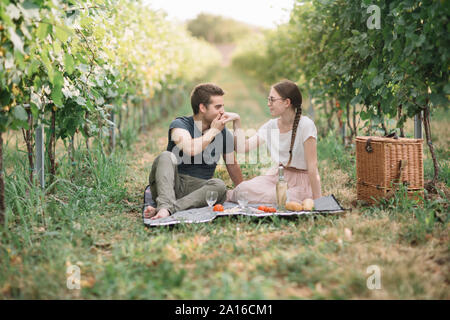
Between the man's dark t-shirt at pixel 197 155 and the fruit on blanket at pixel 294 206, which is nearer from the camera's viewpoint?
the fruit on blanket at pixel 294 206

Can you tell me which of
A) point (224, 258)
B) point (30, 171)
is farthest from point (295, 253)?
point (30, 171)

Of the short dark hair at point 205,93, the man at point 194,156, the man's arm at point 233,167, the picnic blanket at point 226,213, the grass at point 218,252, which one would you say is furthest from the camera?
the man's arm at point 233,167

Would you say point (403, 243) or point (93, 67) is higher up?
point (93, 67)

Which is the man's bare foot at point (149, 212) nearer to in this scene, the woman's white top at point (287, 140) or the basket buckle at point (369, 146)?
the woman's white top at point (287, 140)

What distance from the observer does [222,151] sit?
3924mm

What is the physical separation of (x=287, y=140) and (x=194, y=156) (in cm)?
87

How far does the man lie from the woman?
155 mm

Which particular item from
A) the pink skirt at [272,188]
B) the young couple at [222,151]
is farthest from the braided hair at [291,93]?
the pink skirt at [272,188]

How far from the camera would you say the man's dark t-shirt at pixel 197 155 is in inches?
146

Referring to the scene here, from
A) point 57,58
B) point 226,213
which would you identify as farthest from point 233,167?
point 57,58

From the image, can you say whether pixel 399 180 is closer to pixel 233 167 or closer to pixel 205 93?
pixel 233 167

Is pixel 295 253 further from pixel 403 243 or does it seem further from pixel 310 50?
pixel 310 50

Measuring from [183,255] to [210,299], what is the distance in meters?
0.49

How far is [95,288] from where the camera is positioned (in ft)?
6.88
